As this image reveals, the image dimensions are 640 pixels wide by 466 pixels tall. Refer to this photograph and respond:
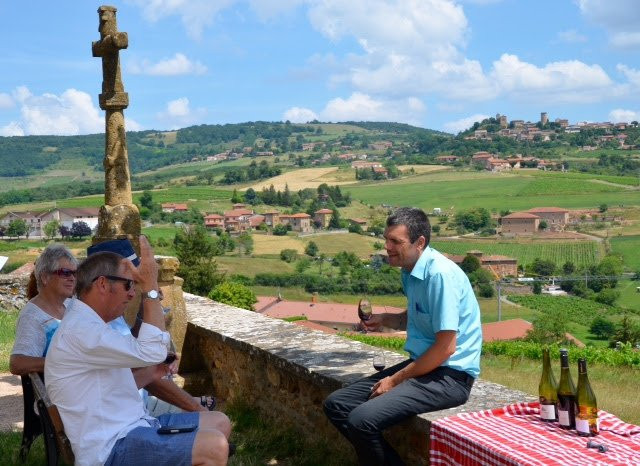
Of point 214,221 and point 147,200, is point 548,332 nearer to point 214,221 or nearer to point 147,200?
point 214,221

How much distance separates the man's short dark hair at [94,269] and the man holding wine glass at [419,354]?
1125 mm

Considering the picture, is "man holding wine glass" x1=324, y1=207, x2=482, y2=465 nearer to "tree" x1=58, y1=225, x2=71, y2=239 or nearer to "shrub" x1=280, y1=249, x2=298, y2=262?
"tree" x1=58, y1=225, x2=71, y2=239

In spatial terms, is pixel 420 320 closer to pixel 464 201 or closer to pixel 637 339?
pixel 637 339

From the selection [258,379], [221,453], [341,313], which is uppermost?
[221,453]

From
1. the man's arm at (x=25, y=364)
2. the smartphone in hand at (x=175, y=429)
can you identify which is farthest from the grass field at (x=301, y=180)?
the smartphone in hand at (x=175, y=429)

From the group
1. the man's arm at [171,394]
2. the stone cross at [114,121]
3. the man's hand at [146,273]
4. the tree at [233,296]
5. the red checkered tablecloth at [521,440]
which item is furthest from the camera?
the tree at [233,296]

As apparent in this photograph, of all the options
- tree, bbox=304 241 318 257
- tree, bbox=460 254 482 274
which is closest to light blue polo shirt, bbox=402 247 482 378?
tree, bbox=460 254 482 274

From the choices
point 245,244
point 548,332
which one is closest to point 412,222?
point 548,332

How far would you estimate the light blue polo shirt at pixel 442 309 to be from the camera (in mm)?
3154

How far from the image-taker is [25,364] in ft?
12.1

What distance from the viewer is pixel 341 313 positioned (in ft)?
116

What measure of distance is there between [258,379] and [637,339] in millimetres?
22701

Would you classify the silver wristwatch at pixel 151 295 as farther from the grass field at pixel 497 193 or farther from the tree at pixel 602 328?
the grass field at pixel 497 193

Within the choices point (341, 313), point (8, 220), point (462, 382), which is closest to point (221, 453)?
point (462, 382)
